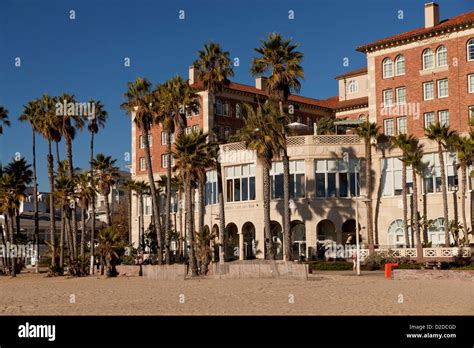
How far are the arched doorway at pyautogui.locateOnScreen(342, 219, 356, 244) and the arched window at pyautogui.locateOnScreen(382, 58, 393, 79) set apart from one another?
13621mm

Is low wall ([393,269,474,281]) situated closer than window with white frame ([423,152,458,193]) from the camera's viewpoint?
Yes

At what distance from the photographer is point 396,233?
64625mm

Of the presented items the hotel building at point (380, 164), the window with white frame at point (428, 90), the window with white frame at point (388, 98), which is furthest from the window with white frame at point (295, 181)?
the window with white frame at point (428, 90)

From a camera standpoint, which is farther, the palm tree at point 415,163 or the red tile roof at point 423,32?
the red tile roof at point 423,32

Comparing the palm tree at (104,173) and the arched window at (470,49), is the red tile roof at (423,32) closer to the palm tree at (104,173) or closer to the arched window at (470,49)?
the arched window at (470,49)

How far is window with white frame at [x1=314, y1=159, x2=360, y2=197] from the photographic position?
6662cm

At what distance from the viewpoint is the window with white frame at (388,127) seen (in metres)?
67.4

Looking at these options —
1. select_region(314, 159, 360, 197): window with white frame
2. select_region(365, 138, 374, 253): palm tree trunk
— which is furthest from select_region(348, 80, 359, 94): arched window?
select_region(365, 138, 374, 253): palm tree trunk

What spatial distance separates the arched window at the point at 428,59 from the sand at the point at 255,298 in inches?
1054

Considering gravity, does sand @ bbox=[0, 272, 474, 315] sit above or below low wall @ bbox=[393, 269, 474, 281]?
below

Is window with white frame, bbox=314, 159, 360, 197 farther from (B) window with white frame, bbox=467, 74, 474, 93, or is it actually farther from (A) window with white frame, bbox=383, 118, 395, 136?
(B) window with white frame, bbox=467, 74, 474, 93

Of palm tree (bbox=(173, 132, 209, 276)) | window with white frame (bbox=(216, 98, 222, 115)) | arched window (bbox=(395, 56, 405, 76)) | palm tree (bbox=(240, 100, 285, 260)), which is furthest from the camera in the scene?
window with white frame (bbox=(216, 98, 222, 115))

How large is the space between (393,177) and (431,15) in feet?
48.3
